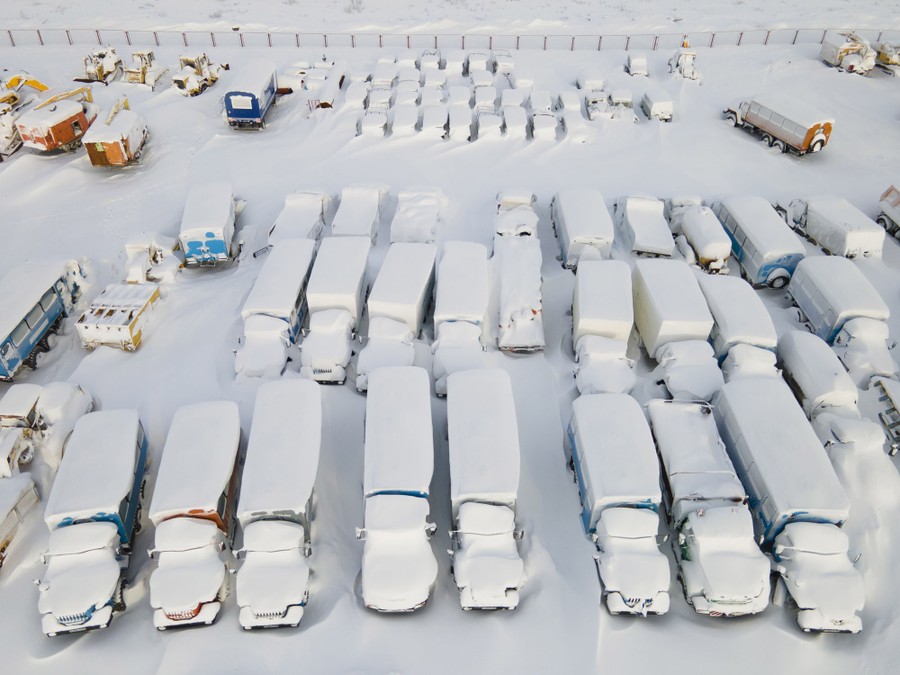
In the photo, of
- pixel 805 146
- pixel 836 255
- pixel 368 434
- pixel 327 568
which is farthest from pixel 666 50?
pixel 327 568

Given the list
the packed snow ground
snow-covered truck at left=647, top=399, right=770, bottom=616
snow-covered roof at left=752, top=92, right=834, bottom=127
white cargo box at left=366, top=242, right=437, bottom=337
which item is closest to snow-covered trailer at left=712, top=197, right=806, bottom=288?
the packed snow ground

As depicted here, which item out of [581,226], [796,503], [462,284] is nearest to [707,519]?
[796,503]

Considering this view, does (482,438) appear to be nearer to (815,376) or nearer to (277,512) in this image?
(277,512)

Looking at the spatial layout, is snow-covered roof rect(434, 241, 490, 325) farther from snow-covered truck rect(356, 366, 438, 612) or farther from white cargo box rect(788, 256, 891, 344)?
white cargo box rect(788, 256, 891, 344)

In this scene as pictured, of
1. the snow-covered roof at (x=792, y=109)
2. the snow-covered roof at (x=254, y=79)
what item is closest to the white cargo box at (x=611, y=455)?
the snow-covered roof at (x=792, y=109)

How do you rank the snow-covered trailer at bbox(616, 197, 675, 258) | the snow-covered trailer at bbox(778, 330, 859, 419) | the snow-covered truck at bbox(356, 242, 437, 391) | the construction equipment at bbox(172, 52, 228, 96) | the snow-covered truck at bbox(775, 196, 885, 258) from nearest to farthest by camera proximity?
1. the snow-covered trailer at bbox(778, 330, 859, 419)
2. the snow-covered truck at bbox(356, 242, 437, 391)
3. the snow-covered trailer at bbox(616, 197, 675, 258)
4. the snow-covered truck at bbox(775, 196, 885, 258)
5. the construction equipment at bbox(172, 52, 228, 96)

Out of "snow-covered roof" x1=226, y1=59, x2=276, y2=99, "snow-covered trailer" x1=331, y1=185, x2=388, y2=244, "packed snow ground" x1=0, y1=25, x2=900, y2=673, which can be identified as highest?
"snow-covered roof" x1=226, y1=59, x2=276, y2=99

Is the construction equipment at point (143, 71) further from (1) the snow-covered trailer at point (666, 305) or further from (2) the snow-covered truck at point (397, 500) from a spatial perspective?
(1) the snow-covered trailer at point (666, 305)
